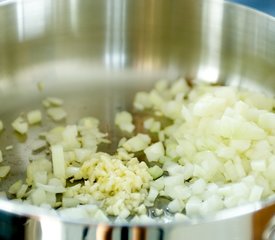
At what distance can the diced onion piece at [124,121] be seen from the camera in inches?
55.3

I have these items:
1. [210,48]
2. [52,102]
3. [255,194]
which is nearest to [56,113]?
[52,102]

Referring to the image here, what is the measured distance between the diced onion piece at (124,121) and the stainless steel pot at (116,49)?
0.02 m

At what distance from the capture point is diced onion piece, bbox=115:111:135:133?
141 centimetres

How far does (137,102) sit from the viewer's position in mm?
1485

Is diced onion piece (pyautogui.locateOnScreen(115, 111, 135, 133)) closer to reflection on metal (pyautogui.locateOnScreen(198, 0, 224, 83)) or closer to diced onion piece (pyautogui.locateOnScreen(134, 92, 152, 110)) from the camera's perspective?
diced onion piece (pyautogui.locateOnScreen(134, 92, 152, 110))

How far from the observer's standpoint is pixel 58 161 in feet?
4.18

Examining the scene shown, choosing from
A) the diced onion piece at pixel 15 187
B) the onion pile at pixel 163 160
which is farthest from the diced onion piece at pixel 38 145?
the diced onion piece at pixel 15 187

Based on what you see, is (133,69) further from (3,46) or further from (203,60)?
(3,46)

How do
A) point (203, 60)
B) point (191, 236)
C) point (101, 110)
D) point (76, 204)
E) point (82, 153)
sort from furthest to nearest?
point (203, 60)
point (101, 110)
point (82, 153)
point (76, 204)
point (191, 236)

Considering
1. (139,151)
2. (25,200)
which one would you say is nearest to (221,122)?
(139,151)

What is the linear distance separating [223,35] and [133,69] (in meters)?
0.21

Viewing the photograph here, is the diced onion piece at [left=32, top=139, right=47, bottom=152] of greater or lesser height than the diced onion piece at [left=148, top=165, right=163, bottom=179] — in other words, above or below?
above

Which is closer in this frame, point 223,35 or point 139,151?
point 139,151

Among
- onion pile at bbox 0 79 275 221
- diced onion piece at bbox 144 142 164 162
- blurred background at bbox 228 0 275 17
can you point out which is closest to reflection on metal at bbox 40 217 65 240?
onion pile at bbox 0 79 275 221
